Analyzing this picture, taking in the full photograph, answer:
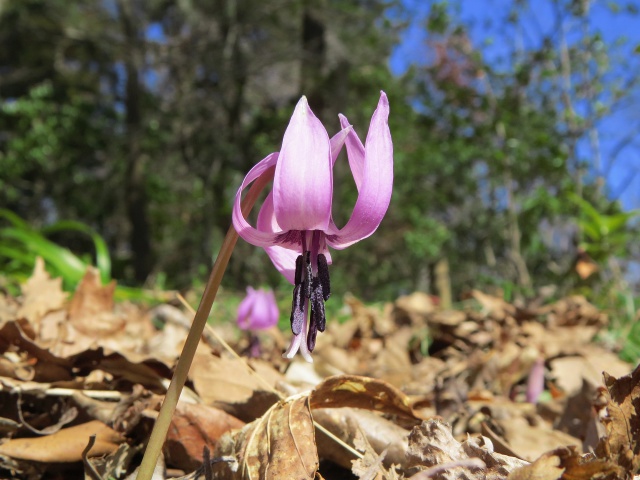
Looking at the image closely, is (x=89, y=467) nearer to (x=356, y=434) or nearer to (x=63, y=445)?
(x=63, y=445)

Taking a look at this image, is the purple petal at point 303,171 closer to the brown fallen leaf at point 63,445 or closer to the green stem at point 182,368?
the green stem at point 182,368

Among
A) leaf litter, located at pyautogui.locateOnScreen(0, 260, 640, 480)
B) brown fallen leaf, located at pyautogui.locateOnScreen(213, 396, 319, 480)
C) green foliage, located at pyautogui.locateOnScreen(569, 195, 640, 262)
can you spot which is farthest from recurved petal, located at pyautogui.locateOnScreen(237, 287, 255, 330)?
green foliage, located at pyautogui.locateOnScreen(569, 195, 640, 262)

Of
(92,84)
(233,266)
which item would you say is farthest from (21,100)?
(233,266)

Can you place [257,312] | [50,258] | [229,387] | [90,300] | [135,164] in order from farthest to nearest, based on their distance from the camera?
[135,164] → [50,258] → [257,312] → [90,300] → [229,387]

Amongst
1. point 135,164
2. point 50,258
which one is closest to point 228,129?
point 135,164

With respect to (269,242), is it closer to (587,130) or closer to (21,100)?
(587,130)

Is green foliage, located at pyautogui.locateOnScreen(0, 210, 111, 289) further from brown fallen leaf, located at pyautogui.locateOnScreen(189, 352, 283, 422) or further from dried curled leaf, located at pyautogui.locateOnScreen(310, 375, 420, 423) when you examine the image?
dried curled leaf, located at pyautogui.locateOnScreen(310, 375, 420, 423)
